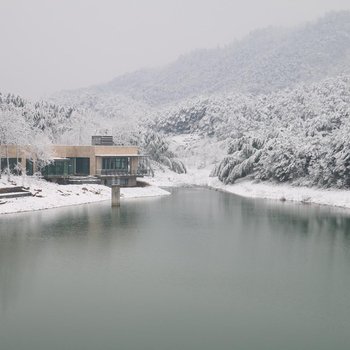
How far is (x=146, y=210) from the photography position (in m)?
48.8

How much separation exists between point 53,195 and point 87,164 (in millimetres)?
14131

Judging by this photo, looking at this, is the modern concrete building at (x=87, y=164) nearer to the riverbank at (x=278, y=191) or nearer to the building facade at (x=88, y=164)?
the building facade at (x=88, y=164)

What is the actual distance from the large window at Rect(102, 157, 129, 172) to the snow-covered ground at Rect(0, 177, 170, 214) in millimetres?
4430

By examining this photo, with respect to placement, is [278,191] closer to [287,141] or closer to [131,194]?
[287,141]

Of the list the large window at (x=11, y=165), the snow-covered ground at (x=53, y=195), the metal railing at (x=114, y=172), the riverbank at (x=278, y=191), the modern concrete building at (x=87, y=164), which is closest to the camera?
the snow-covered ground at (x=53, y=195)

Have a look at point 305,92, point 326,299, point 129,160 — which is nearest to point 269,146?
point 129,160

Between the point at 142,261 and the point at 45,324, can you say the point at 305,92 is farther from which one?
the point at 45,324

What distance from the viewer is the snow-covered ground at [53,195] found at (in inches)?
1796

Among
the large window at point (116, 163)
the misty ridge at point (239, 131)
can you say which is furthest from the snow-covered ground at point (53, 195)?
the misty ridge at point (239, 131)

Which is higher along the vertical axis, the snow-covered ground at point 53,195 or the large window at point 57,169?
the large window at point 57,169

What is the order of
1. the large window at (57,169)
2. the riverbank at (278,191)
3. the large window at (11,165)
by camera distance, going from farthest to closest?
1. the large window at (57,169)
2. the large window at (11,165)
3. the riverbank at (278,191)

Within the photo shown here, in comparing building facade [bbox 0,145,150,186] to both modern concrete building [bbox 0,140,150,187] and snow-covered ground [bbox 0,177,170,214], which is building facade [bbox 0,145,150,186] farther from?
snow-covered ground [bbox 0,177,170,214]

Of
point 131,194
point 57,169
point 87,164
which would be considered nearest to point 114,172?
point 87,164

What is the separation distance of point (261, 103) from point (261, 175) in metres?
91.4
